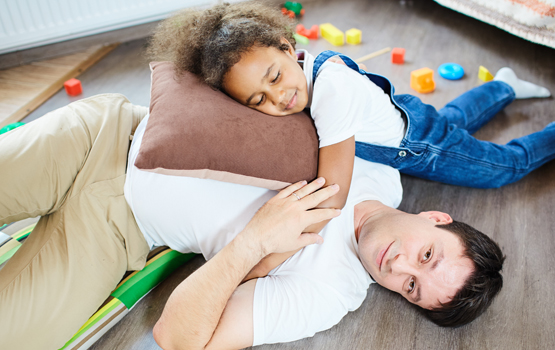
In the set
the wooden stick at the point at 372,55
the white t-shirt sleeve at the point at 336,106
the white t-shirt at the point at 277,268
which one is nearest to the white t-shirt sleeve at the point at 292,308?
the white t-shirt at the point at 277,268

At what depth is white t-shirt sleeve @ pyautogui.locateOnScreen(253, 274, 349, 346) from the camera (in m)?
1.11

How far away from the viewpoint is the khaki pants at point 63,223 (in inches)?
43.6

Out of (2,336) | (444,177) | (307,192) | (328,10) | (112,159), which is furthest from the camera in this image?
(328,10)

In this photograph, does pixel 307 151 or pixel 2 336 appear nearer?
pixel 2 336

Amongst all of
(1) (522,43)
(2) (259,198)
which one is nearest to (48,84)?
(2) (259,198)

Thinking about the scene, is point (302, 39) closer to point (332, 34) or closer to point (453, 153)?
point (332, 34)

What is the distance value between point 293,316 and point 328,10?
2430 mm

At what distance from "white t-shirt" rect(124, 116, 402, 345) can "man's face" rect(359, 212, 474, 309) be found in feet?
0.28

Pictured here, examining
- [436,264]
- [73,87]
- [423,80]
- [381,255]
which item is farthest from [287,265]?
[73,87]

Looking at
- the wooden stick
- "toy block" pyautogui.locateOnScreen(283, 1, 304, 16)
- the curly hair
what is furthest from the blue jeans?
"toy block" pyautogui.locateOnScreen(283, 1, 304, 16)

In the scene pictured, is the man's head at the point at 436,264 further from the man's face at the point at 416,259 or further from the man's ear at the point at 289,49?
the man's ear at the point at 289,49

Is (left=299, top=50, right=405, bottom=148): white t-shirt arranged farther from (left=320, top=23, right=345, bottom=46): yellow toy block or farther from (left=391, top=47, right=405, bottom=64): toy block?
(left=320, top=23, right=345, bottom=46): yellow toy block

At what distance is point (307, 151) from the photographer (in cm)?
116

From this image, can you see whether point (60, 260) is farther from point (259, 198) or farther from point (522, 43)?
point (522, 43)
